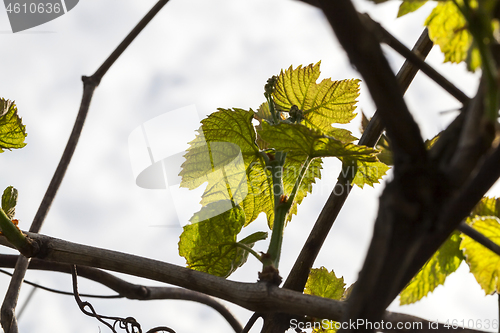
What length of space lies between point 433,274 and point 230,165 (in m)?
0.26

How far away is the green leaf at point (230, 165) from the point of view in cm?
44

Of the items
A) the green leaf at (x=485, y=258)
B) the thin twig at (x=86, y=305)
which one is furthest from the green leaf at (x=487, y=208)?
the thin twig at (x=86, y=305)

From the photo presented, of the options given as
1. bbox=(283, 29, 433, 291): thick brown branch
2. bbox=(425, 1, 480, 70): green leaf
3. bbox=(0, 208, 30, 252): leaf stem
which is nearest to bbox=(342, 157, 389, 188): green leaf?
bbox=(283, 29, 433, 291): thick brown branch

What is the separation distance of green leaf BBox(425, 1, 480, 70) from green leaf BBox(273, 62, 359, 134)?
19 centimetres

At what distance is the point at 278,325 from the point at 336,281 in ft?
0.61

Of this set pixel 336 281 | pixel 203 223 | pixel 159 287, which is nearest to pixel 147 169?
pixel 203 223

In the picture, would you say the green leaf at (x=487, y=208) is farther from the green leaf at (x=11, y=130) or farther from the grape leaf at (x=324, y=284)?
the green leaf at (x=11, y=130)

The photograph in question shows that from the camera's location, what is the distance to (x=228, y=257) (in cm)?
42

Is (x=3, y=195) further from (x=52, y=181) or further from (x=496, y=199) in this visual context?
(x=496, y=199)

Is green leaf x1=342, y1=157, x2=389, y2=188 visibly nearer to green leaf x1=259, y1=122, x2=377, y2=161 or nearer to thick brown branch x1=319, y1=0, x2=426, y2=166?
green leaf x1=259, y1=122, x2=377, y2=161

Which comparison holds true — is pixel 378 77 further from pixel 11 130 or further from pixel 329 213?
pixel 11 130

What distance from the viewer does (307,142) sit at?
35cm

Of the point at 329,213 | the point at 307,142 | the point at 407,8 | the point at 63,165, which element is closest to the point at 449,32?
the point at 407,8

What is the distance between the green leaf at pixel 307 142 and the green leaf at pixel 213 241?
12 cm
